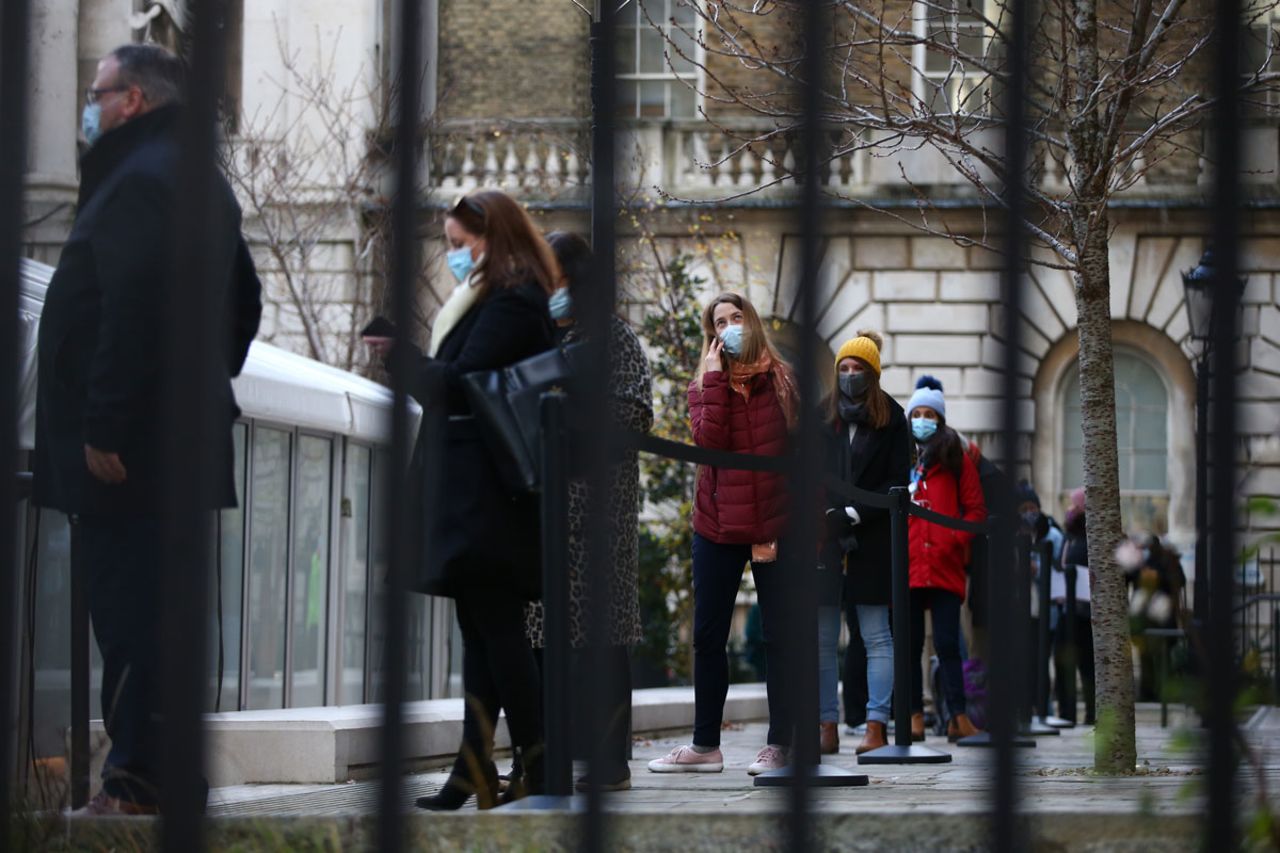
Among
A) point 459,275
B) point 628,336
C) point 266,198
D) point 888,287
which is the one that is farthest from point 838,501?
point 888,287

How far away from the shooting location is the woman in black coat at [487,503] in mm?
4723

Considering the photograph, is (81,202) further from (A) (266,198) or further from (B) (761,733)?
(A) (266,198)

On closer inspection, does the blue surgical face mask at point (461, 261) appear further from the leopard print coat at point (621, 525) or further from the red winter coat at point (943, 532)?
the red winter coat at point (943, 532)

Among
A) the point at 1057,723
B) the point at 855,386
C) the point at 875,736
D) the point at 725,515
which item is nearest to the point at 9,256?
the point at 725,515

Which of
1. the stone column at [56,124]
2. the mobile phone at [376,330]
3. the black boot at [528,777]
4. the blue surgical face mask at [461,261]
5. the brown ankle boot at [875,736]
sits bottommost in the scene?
the brown ankle boot at [875,736]

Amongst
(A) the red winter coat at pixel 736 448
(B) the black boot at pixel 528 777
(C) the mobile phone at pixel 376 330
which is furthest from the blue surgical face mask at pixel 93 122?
(A) the red winter coat at pixel 736 448

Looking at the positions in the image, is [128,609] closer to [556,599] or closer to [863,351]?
[556,599]

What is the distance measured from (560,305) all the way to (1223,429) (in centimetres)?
326

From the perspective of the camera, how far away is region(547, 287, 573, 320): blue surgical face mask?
511 centimetres

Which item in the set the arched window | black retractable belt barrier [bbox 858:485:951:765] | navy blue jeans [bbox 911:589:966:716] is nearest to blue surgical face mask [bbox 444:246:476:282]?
black retractable belt barrier [bbox 858:485:951:765]

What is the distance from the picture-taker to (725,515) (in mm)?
6555

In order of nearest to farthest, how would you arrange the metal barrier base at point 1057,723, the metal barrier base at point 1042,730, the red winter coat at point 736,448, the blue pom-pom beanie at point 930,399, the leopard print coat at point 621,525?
the leopard print coat at point 621,525, the red winter coat at point 736,448, the blue pom-pom beanie at point 930,399, the metal barrier base at point 1042,730, the metal barrier base at point 1057,723

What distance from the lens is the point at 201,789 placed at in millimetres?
2146

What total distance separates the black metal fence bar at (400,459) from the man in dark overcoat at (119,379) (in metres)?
1.18
